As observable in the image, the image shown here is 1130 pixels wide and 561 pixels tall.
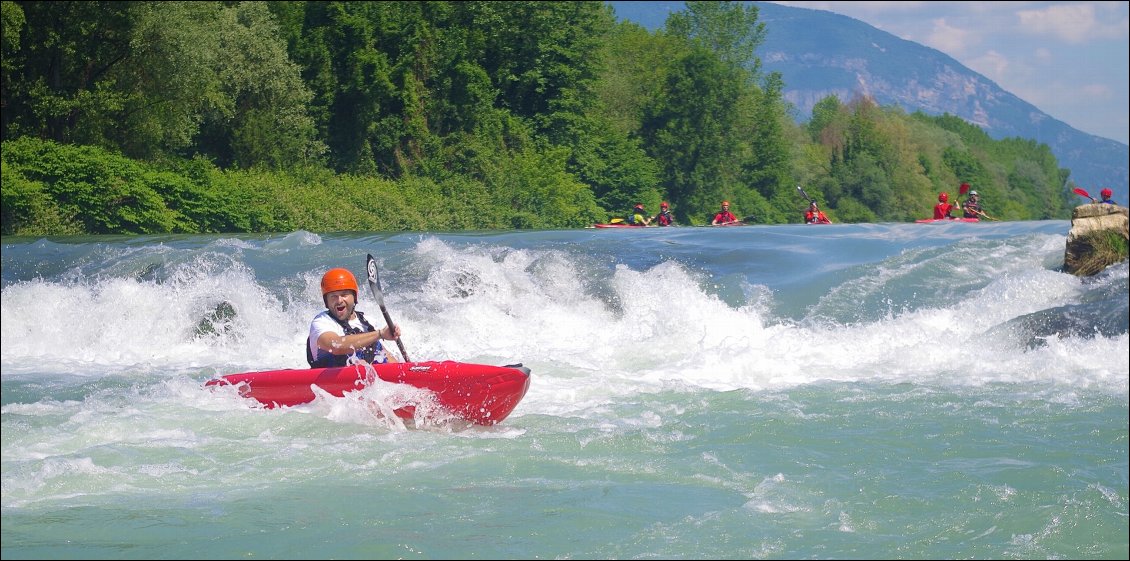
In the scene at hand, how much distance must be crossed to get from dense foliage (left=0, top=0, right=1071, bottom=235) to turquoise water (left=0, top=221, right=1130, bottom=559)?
8499 mm

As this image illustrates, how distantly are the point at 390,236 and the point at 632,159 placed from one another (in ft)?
66.6

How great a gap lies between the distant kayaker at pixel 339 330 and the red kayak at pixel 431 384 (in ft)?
0.40

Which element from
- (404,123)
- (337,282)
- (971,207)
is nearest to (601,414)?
(337,282)

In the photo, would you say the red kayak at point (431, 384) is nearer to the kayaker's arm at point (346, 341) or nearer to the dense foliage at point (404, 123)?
the kayaker's arm at point (346, 341)

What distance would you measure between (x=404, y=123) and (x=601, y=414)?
25212 mm

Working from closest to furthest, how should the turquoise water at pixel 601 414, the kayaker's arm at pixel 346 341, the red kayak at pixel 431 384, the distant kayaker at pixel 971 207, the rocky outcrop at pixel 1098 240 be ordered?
the turquoise water at pixel 601 414
the kayaker's arm at pixel 346 341
the red kayak at pixel 431 384
the rocky outcrop at pixel 1098 240
the distant kayaker at pixel 971 207

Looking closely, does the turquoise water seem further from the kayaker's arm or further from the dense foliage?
the dense foliage

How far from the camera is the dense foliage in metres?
22.7

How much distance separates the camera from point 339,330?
707 cm

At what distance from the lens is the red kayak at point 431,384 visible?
23.0 feet

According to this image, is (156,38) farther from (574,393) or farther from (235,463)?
(235,463)

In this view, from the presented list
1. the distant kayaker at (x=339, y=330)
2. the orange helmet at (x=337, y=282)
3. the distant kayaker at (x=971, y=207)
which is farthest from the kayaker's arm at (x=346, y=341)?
the distant kayaker at (x=971, y=207)

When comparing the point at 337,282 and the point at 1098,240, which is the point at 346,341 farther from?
the point at 1098,240

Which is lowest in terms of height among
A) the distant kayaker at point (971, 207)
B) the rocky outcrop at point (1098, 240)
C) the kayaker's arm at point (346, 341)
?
the kayaker's arm at point (346, 341)
